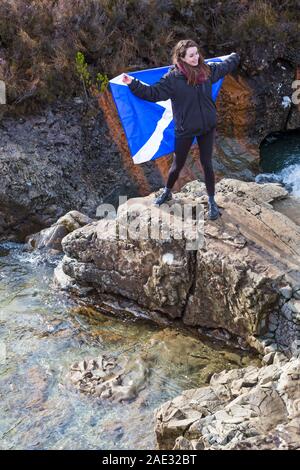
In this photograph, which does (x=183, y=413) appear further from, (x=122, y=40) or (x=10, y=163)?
(x=122, y=40)

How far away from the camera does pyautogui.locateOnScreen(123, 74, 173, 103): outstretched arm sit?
18.5 feet

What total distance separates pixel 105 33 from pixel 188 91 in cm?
560

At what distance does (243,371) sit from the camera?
5438mm

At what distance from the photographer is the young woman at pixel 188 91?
5.55 meters

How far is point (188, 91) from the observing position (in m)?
5.63

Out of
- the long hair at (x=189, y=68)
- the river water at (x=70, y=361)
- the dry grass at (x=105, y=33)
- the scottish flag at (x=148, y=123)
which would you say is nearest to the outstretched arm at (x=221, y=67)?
the long hair at (x=189, y=68)

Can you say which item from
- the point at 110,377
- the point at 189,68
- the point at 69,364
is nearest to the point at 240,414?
the point at 110,377

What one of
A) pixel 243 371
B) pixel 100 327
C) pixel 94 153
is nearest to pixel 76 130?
pixel 94 153

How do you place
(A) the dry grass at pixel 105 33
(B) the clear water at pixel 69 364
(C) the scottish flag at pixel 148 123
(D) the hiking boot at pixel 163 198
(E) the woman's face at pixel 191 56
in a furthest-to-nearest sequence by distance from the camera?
(A) the dry grass at pixel 105 33 < (D) the hiking boot at pixel 163 198 < (C) the scottish flag at pixel 148 123 < (E) the woman's face at pixel 191 56 < (B) the clear water at pixel 69 364

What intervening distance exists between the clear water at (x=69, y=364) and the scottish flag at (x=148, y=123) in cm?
214

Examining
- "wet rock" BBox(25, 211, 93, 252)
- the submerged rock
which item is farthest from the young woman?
"wet rock" BBox(25, 211, 93, 252)

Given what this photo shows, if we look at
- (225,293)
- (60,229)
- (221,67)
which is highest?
(221,67)

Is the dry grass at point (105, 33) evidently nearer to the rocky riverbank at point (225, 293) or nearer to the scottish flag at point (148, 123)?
the scottish flag at point (148, 123)

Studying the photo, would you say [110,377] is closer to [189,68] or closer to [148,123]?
[148,123]
